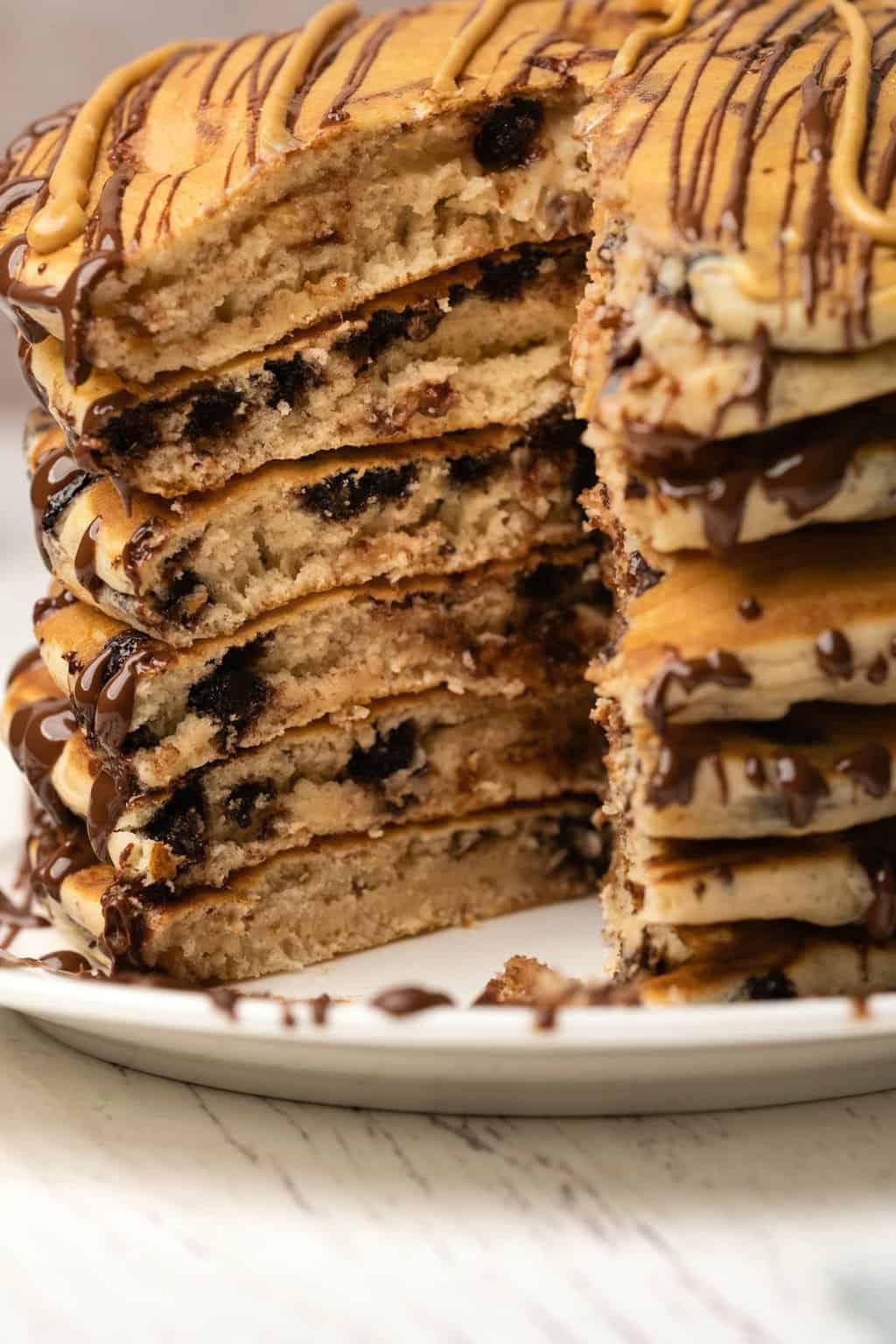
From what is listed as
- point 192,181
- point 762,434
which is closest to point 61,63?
point 192,181

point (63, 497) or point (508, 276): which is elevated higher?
point (508, 276)

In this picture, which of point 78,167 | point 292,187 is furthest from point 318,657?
point 78,167

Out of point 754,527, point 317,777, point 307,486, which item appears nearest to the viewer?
point 754,527

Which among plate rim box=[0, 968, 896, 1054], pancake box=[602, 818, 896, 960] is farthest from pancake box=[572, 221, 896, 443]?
plate rim box=[0, 968, 896, 1054]

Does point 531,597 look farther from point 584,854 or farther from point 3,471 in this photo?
point 3,471

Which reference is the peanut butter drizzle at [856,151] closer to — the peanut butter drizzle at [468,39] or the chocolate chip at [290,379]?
the peanut butter drizzle at [468,39]

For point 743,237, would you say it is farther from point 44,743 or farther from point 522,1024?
point 44,743

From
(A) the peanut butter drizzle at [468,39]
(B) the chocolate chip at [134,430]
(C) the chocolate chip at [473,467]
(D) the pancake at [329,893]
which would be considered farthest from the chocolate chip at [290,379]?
(D) the pancake at [329,893]
